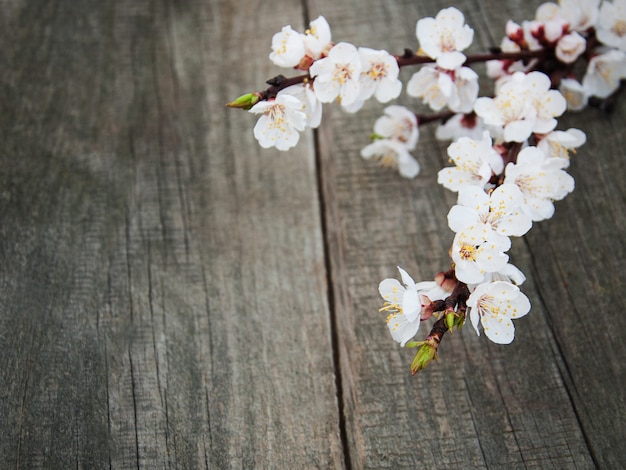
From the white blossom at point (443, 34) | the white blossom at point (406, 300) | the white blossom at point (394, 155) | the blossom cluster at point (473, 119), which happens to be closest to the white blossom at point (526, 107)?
the blossom cluster at point (473, 119)

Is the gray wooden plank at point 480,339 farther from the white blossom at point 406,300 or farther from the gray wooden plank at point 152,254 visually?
the white blossom at point 406,300

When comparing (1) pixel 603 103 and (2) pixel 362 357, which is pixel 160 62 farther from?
(1) pixel 603 103

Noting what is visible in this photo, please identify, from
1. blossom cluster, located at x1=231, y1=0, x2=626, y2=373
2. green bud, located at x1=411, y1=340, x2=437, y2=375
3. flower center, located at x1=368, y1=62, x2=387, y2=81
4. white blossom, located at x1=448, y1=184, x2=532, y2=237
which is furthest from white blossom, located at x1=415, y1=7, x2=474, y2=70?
green bud, located at x1=411, y1=340, x2=437, y2=375

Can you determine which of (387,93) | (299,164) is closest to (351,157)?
(299,164)

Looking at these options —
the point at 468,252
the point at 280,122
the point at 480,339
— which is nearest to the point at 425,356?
the point at 468,252

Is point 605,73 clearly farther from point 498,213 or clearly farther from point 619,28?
point 498,213

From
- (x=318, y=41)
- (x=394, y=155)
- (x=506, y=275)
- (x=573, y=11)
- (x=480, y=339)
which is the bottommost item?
(x=480, y=339)
